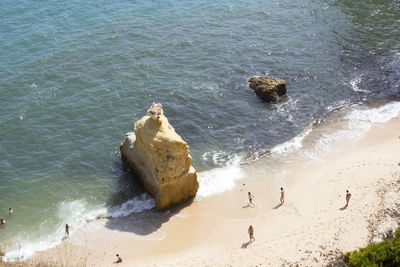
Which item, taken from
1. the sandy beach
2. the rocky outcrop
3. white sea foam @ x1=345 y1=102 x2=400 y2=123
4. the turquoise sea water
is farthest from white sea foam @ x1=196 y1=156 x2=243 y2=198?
white sea foam @ x1=345 y1=102 x2=400 y2=123

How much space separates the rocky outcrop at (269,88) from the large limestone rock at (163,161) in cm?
1589

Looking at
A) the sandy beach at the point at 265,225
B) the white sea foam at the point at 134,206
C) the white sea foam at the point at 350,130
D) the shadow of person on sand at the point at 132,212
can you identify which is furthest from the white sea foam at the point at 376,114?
the white sea foam at the point at 134,206

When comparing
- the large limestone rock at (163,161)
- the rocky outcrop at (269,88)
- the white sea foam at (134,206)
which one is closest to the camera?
the large limestone rock at (163,161)

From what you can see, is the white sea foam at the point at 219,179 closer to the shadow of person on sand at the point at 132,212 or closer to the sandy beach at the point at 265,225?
the sandy beach at the point at 265,225

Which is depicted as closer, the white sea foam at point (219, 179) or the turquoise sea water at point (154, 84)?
the white sea foam at point (219, 179)

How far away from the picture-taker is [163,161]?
31.1 m

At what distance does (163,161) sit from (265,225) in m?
9.00

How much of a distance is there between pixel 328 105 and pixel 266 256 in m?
23.6

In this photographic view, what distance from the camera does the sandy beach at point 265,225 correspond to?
2798cm

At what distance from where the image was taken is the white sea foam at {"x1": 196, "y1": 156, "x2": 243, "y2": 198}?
115 ft

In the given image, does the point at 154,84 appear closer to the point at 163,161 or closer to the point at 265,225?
the point at 163,161

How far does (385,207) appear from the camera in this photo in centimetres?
3077

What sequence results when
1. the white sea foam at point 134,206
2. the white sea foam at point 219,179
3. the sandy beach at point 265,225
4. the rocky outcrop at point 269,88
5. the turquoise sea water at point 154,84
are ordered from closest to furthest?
the sandy beach at point 265,225
the white sea foam at point 134,206
the white sea foam at point 219,179
the turquoise sea water at point 154,84
the rocky outcrop at point 269,88

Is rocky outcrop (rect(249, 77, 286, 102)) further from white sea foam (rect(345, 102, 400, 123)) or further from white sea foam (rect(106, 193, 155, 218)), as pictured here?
white sea foam (rect(106, 193, 155, 218))
